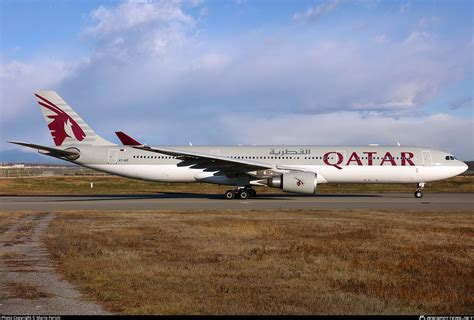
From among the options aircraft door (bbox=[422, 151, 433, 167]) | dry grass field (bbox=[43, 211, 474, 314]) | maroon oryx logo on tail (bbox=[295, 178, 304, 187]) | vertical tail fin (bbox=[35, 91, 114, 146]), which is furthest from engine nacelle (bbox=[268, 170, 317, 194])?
vertical tail fin (bbox=[35, 91, 114, 146])

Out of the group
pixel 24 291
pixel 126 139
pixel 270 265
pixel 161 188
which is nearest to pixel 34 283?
pixel 24 291

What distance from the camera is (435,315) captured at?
20.3ft

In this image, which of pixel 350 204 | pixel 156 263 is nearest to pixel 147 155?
pixel 350 204

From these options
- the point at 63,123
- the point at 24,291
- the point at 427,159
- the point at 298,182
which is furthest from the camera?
the point at 63,123

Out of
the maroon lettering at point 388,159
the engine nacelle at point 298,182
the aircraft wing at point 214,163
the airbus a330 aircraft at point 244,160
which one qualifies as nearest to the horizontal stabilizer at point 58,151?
the airbus a330 aircraft at point 244,160

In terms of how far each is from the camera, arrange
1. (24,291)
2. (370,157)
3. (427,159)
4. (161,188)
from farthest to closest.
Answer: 1. (161,188)
2. (427,159)
3. (370,157)
4. (24,291)

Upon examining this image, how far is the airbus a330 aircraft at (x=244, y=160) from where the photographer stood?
95.4 ft

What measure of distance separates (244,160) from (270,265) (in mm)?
20094

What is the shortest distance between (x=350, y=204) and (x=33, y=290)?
1894 cm

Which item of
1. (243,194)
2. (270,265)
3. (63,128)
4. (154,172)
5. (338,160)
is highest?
(63,128)

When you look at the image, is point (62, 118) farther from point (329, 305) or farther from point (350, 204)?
point (329, 305)

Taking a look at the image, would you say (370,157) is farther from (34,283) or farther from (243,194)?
(34,283)

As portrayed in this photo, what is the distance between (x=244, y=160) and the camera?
29.4 m

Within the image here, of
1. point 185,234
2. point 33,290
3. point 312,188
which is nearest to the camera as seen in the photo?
point 33,290
